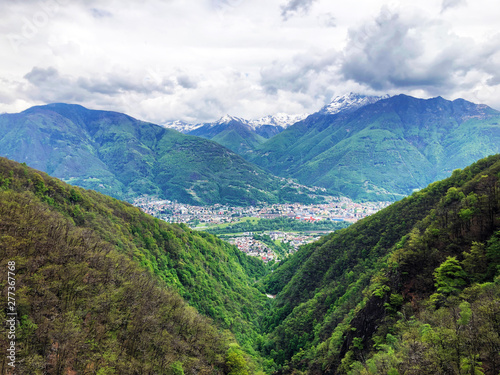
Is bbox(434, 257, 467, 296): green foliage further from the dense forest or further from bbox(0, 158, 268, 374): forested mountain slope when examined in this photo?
bbox(0, 158, 268, 374): forested mountain slope

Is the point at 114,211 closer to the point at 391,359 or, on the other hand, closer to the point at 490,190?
the point at 391,359

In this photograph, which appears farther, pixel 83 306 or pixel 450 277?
pixel 450 277

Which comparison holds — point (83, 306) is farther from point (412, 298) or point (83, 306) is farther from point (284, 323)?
point (284, 323)

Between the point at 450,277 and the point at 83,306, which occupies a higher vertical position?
the point at 450,277

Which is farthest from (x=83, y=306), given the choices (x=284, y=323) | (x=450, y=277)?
(x=284, y=323)

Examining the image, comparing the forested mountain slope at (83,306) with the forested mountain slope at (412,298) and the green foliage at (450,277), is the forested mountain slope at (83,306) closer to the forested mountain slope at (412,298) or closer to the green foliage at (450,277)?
the forested mountain slope at (412,298)

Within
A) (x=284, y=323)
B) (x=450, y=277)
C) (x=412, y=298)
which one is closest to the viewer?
(x=450, y=277)

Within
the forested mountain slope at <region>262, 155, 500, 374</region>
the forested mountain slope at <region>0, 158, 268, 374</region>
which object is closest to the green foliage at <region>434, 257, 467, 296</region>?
the forested mountain slope at <region>262, 155, 500, 374</region>
